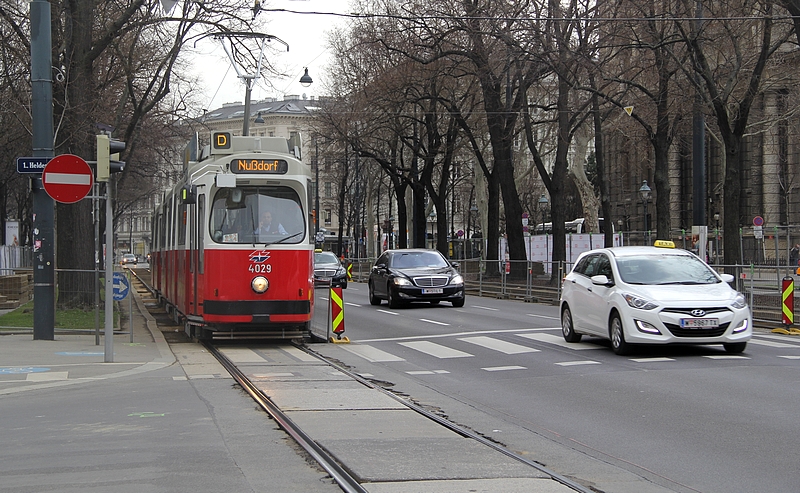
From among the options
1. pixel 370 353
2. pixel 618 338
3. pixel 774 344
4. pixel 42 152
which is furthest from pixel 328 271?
pixel 618 338

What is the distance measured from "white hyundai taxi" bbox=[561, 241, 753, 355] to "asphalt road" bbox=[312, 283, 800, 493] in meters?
0.34

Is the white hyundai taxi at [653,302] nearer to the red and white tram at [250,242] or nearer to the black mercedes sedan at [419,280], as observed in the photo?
the red and white tram at [250,242]

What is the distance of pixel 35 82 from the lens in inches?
651

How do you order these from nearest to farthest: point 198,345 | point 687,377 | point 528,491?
point 528,491, point 687,377, point 198,345

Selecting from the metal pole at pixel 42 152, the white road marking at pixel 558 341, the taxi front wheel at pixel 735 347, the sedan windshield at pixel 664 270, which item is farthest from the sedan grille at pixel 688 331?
the metal pole at pixel 42 152

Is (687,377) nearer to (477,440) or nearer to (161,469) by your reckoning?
(477,440)

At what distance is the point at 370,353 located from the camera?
15.8 metres

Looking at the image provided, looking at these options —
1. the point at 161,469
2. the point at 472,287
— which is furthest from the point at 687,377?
the point at 472,287

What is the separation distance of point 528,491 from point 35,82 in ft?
43.2

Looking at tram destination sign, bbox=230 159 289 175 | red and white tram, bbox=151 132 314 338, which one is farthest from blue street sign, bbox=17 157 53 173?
tram destination sign, bbox=230 159 289 175

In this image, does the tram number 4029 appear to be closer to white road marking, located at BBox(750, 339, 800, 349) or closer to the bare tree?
white road marking, located at BBox(750, 339, 800, 349)

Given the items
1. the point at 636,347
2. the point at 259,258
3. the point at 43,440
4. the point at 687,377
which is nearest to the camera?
the point at 43,440

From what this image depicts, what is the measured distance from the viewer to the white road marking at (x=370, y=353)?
15.0 meters

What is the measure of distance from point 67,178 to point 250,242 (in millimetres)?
3250
